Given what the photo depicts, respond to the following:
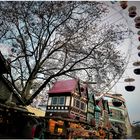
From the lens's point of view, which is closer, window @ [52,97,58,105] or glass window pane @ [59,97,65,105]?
glass window pane @ [59,97,65,105]

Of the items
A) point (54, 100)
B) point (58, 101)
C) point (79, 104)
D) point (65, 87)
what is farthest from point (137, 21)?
point (79, 104)

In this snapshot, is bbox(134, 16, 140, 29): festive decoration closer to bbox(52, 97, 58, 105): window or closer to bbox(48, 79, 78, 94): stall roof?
bbox(48, 79, 78, 94): stall roof

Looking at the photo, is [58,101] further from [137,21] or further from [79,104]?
[137,21]

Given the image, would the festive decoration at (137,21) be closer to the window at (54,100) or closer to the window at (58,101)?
the window at (58,101)

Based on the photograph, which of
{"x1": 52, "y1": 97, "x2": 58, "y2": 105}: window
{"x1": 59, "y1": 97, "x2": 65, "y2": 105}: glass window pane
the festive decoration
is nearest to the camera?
the festive decoration

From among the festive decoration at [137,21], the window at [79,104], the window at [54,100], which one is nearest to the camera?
the festive decoration at [137,21]

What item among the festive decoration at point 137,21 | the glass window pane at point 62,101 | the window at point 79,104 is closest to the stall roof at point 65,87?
the glass window pane at point 62,101

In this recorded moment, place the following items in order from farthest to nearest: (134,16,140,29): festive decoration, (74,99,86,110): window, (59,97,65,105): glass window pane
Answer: (74,99,86,110): window
(59,97,65,105): glass window pane
(134,16,140,29): festive decoration

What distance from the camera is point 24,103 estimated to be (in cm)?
1906

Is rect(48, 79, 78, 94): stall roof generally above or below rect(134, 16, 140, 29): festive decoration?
above

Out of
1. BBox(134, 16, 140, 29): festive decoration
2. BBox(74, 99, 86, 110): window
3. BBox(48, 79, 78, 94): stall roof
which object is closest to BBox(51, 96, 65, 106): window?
BBox(48, 79, 78, 94): stall roof

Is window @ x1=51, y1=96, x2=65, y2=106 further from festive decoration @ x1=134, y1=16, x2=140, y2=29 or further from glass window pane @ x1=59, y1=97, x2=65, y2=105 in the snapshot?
festive decoration @ x1=134, y1=16, x2=140, y2=29

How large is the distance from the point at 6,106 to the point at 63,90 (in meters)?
16.0

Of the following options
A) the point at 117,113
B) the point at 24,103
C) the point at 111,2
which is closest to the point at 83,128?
the point at 24,103
